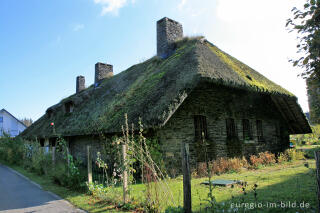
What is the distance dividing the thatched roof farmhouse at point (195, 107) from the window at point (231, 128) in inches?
1.7

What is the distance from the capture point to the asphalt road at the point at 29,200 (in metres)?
5.17

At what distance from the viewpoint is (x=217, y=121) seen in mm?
9664

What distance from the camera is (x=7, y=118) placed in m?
38.7

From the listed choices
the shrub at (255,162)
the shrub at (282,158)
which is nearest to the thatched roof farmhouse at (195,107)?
the shrub at (255,162)

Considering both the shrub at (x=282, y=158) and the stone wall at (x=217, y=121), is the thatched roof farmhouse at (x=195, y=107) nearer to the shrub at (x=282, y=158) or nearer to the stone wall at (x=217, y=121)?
the stone wall at (x=217, y=121)

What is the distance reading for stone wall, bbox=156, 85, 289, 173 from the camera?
8.23 m

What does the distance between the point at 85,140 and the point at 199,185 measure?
7.00 m

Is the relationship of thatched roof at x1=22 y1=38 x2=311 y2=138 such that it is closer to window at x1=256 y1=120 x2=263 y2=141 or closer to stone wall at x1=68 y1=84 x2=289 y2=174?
stone wall at x1=68 y1=84 x2=289 y2=174

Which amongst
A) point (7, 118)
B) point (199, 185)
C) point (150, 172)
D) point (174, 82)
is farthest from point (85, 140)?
point (7, 118)

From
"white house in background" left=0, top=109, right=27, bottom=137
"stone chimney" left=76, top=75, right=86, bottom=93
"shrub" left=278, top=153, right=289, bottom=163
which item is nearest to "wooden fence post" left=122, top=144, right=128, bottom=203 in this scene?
"shrub" left=278, top=153, right=289, bottom=163

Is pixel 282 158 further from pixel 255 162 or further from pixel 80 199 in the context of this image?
pixel 80 199

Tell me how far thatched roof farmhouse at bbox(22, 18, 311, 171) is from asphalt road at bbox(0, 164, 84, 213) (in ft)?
9.79

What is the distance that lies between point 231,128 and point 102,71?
12.3m

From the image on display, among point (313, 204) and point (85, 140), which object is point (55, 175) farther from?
point (313, 204)
